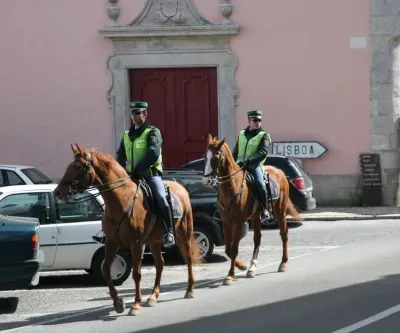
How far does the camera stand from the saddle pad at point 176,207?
41.8 feet

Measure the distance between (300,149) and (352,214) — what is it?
2792 mm

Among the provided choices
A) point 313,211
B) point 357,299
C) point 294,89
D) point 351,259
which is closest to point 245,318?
A: point 357,299

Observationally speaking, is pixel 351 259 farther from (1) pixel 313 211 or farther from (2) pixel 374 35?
(2) pixel 374 35

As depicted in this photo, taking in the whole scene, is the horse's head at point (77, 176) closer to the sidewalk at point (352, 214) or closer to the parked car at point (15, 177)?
the parked car at point (15, 177)

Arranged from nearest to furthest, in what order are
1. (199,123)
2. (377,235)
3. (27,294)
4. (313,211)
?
1. (27,294)
2. (377,235)
3. (313,211)
4. (199,123)

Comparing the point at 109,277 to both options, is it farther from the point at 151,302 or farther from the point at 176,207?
the point at 176,207

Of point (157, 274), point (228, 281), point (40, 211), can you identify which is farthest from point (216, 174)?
point (40, 211)

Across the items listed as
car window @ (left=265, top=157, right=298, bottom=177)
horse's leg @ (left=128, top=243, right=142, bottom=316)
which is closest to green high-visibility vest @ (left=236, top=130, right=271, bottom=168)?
horse's leg @ (left=128, top=243, right=142, bottom=316)

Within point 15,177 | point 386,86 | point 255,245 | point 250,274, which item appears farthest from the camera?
point 386,86

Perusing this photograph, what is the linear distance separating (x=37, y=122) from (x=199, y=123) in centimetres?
433

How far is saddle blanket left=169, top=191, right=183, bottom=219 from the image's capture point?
502 inches

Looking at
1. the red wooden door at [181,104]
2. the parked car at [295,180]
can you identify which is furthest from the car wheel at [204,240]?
the red wooden door at [181,104]

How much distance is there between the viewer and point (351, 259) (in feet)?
53.2

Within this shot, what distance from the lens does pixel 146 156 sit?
40.4 feet
